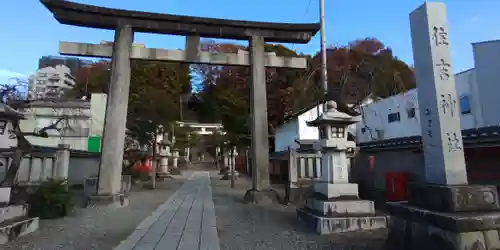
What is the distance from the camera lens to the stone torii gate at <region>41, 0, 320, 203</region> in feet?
35.7

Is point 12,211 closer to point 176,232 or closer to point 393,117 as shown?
point 176,232

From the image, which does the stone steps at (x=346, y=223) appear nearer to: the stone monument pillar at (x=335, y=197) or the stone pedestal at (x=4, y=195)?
the stone monument pillar at (x=335, y=197)

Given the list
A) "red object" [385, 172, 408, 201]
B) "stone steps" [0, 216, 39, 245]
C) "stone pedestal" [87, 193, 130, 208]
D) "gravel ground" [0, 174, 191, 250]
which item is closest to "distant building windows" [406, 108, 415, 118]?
"red object" [385, 172, 408, 201]

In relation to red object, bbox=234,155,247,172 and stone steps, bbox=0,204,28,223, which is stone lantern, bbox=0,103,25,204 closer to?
stone steps, bbox=0,204,28,223

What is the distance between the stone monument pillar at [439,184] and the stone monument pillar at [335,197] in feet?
5.11

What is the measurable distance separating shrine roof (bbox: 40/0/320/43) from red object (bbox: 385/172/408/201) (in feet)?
21.2

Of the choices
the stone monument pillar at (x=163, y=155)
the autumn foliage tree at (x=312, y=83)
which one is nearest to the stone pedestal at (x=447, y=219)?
the autumn foliage tree at (x=312, y=83)

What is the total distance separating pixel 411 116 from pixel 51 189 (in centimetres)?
2009

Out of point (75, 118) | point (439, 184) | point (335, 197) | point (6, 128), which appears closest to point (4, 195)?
point (6, 128)

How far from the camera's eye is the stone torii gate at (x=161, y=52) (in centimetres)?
1088

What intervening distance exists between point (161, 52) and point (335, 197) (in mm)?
8337

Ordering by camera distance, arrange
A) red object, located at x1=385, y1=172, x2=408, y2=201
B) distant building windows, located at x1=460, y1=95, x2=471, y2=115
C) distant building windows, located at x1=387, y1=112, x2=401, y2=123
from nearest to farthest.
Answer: red object, located at x1=385, y1=172, x2=408, y2=201 → distant building windows, located at x1=460, y1=95, x2=471, y2=115 → distant building windows, located at x1=387, y1=112, x2=401, y2=123

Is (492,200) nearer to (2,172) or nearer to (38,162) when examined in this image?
(38,162)

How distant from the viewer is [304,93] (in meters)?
27.1
